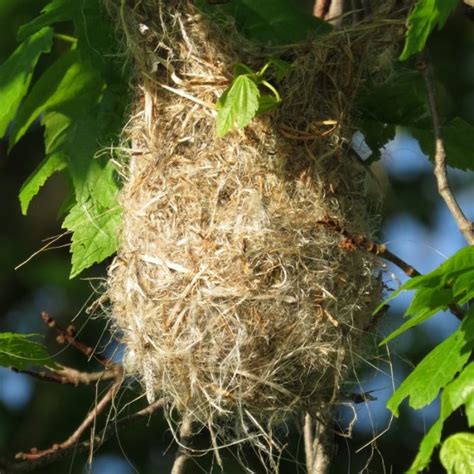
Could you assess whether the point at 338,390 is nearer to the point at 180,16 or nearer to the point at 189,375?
the point at 189,375

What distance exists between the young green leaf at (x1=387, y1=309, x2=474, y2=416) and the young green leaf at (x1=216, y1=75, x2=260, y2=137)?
2.28 feet

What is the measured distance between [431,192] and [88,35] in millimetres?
3042

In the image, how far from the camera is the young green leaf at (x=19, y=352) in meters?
2.68

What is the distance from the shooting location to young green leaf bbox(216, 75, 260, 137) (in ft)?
8.22

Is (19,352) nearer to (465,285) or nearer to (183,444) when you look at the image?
(183,444)

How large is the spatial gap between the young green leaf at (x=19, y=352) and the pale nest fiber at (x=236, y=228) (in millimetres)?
232

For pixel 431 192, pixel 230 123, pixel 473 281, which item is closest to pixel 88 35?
pixel 230 123

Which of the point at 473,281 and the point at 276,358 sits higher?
the point at 473,281

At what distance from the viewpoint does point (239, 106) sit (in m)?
2.54

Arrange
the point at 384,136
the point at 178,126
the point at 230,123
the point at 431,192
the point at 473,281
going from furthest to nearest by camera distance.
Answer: the point at 431,192, the point at 384,136, the point at 178,126, the point at 230,123, the point at 473,281

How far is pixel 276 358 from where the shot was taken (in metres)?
2.62

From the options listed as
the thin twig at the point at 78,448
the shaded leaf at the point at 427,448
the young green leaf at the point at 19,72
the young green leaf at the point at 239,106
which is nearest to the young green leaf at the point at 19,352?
the thin twig at the point at 78,448

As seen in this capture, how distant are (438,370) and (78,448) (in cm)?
127

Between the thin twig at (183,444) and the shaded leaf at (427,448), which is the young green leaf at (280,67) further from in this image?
the shaded leaf at (427,448)
